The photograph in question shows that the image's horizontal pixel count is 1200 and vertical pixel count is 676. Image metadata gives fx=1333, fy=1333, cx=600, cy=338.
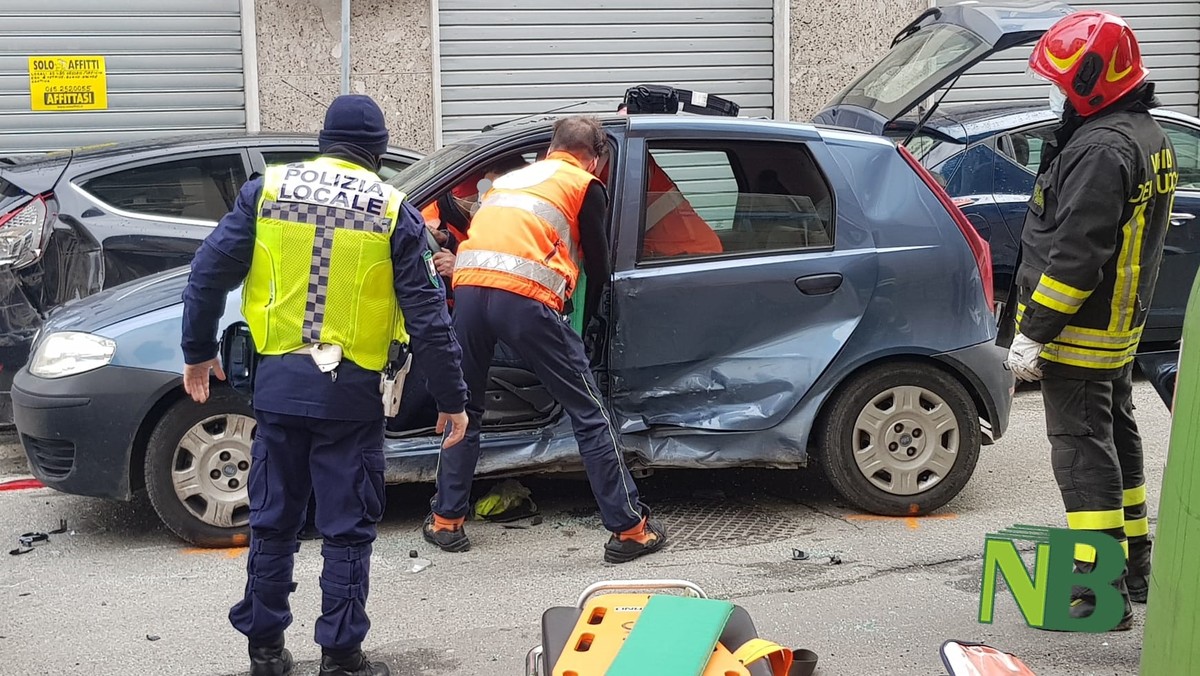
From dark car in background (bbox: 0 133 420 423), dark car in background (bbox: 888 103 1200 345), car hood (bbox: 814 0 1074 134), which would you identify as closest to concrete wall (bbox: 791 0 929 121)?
dark car in background (bbox: 888 103 1200 345)

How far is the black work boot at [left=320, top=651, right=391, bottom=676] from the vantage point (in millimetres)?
4031

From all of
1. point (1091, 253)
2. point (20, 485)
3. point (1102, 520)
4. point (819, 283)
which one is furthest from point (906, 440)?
point (20, 485)

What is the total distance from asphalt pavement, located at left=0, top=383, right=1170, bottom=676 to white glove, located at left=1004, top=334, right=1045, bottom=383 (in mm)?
851

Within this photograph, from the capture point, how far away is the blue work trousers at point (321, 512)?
13.0 ft

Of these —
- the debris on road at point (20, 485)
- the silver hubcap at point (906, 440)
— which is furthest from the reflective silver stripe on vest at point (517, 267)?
the debris on road at point (20, 485)

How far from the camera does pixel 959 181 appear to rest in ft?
25.0

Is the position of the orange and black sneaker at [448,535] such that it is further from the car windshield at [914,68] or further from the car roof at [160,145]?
the car roof at [160,145]

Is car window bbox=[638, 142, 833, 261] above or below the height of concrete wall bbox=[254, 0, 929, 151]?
below

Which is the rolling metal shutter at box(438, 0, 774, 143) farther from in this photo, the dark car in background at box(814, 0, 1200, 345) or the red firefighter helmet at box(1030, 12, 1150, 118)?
the red firefighter helmet at box(1030, 12, 1150, 118)

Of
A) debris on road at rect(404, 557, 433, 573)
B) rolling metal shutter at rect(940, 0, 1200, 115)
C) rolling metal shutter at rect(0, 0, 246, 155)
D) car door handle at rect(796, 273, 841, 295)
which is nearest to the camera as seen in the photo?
debris on road at rect(404, 557, 433, 573)

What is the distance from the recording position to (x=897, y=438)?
5.61 metres

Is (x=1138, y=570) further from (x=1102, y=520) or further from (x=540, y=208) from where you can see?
(x=540, y=208)

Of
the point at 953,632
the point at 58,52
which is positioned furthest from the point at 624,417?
the point at 58,52

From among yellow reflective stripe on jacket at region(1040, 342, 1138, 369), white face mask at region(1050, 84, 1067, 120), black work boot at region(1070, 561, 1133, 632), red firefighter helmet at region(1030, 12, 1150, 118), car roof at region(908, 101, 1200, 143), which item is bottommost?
black work boot at region(1070, 561, 1133, 632)
